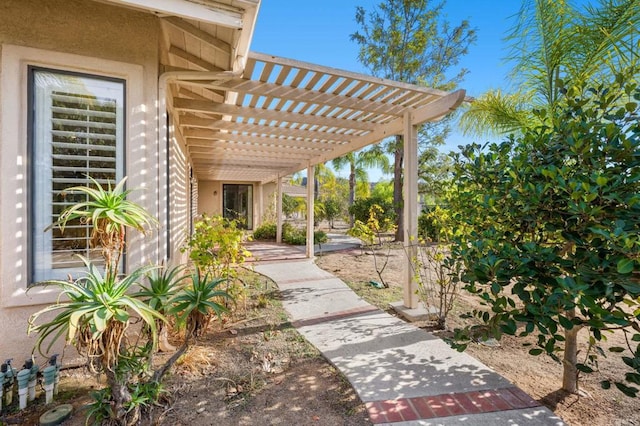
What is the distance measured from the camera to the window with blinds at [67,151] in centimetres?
297

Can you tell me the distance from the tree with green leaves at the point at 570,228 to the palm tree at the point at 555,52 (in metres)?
1.18

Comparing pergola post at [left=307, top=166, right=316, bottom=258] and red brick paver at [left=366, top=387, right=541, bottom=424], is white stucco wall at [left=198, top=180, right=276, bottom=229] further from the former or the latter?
red brick paver at [left=366, top=387, right=541, bottom=424]

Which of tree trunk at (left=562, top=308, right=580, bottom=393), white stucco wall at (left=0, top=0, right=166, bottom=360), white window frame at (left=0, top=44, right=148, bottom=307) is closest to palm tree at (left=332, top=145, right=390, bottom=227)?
white stucco wall at (left=0, top=0, right=166, bottom=360)

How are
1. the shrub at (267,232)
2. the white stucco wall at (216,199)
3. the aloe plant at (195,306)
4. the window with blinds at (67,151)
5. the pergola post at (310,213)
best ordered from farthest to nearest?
the white stucco wall at (216,199), the shrub at (267,232), the pergola post at (310,213), the window with blinds at (67,151), the aloe plant at (195,306)

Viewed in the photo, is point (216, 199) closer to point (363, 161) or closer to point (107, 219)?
point (363, 161)

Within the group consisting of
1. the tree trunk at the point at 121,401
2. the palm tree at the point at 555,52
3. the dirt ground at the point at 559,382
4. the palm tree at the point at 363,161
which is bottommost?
the dirt ground at the point at 559,382

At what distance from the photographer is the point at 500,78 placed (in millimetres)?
5402

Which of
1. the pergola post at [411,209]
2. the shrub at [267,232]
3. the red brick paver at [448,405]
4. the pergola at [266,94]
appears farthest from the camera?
the shrub at [267,232]

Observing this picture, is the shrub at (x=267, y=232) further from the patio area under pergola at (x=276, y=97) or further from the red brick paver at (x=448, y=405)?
the red brick paver at (x=448, y=405)

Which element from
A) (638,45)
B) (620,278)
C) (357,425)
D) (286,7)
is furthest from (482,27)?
(357,425)

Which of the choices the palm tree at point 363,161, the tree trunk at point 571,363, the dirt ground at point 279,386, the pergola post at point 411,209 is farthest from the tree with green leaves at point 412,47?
the tree trunk at point 571,363

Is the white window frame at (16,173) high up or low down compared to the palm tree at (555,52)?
down

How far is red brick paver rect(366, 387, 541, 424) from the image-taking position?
2379mm

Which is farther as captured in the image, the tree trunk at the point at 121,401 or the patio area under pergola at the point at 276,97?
the patio area under pergola at the point at 276,97
